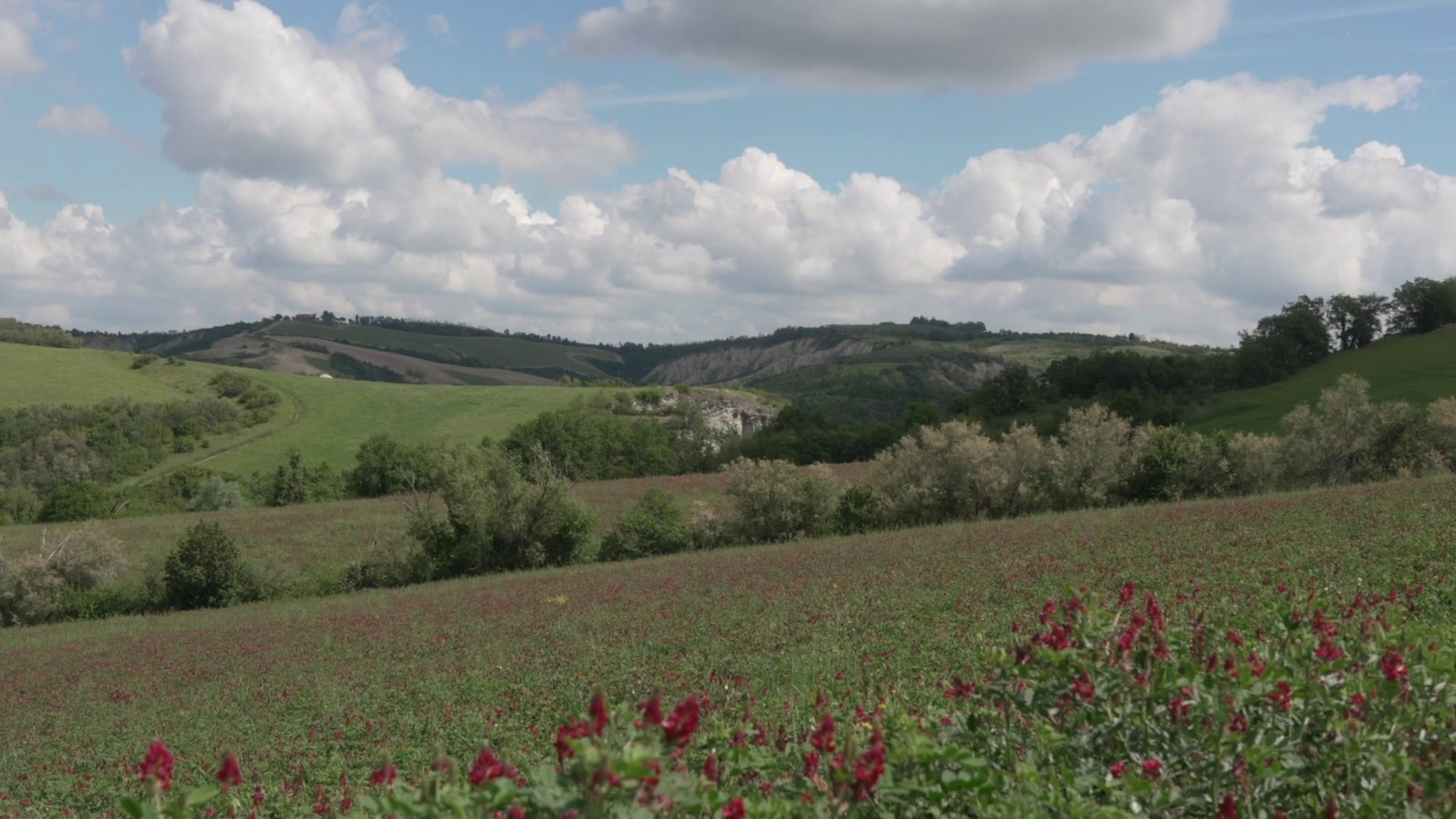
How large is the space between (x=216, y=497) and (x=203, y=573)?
1614 inches

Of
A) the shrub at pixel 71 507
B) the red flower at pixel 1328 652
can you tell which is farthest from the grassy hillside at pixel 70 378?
the red flower at pixel 1328 652

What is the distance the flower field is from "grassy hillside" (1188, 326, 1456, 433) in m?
55.2

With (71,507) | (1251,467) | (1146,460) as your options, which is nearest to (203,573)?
(71,507)

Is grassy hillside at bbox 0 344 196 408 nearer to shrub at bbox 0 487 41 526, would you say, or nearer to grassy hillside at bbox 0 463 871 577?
shrub at bbox 0 487 41 526

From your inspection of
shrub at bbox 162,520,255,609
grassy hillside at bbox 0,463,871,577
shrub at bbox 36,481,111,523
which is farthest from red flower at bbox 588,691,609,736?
shrub at bbox 36,481,111,523

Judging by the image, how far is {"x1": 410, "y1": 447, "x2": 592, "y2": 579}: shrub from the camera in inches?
1827

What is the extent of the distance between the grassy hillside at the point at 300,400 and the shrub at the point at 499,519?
60.3m

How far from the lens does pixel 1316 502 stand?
27.4m

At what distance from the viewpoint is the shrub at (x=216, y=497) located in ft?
270

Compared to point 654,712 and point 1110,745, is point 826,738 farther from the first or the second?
point 1110,745

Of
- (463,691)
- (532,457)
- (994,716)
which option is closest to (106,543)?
(532,457)

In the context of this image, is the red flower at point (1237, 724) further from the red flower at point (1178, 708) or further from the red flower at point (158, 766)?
the red flower at point (158, 766)

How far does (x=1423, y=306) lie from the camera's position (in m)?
99.6

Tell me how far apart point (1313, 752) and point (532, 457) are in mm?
45872
